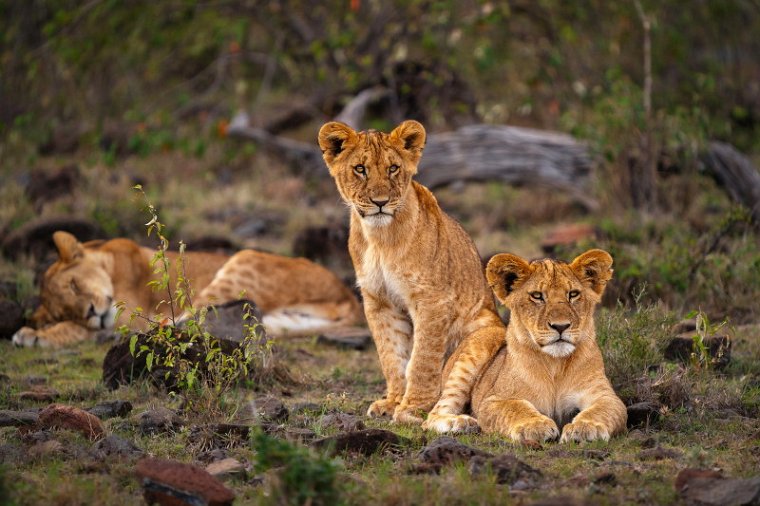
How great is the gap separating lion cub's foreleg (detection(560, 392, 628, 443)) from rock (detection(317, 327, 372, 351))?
328 cm

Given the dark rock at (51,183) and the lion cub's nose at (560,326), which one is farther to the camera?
the dark rock at (51,183)

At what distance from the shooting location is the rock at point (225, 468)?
4.84 meters

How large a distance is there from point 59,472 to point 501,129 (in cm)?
876

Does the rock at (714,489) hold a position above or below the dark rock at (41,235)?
above

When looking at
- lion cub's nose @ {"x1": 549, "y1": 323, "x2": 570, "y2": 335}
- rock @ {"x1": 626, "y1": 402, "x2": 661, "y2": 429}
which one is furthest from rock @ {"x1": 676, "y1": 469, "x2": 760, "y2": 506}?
rock @ {"x1": 626, "y1": 402, "x2": 661, "y2": 429}

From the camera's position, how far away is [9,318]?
9.16 metres

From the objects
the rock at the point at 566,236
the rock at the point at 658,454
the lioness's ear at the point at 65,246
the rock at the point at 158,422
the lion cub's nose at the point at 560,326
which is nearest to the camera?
the rock at the point at 658,454

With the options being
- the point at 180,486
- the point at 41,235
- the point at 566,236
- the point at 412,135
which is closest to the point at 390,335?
the point at 412,135

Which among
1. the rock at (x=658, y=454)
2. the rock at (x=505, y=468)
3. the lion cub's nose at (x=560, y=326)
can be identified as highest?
the lion cub's nose at (x=560, y=326)

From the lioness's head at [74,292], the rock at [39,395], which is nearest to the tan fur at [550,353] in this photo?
the rock at [39,395]

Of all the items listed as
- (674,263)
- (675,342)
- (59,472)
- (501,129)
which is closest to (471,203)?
(501,129)

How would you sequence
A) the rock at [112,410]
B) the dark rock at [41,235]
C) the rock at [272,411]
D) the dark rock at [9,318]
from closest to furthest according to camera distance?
the rock at [272,411] → the rock at [112,410] → the dark rock at [9,318] → the dark rock at [41,235]

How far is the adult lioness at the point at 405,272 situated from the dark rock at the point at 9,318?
3.77 metres

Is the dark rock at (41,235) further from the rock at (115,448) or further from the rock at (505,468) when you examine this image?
the rock at (505,468)
